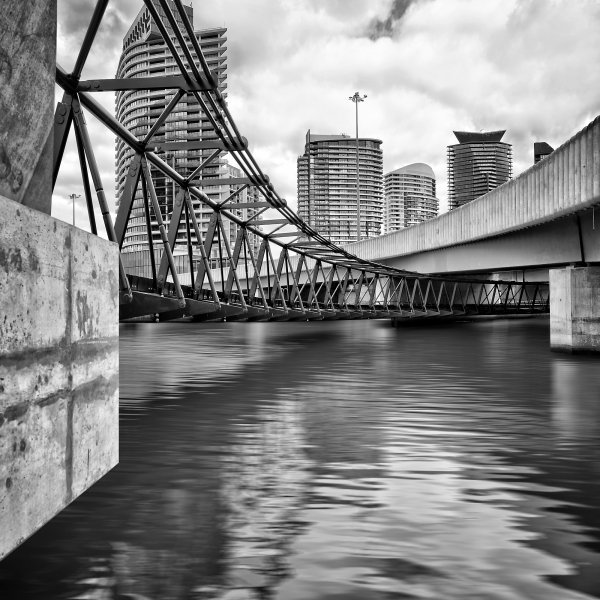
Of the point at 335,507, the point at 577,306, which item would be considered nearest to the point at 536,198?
the point at 577,306

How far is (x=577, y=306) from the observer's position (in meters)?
40.9

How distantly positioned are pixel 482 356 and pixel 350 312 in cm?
2647

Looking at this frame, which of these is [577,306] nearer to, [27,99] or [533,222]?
[533,222]

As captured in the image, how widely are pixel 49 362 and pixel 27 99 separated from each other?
2.39 meters

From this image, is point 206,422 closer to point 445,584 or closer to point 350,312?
point 445,584

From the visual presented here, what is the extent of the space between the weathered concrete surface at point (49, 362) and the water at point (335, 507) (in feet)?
3.62

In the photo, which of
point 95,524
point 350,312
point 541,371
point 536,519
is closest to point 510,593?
point 536,519

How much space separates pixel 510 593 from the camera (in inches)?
310

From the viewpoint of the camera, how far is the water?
8.22m

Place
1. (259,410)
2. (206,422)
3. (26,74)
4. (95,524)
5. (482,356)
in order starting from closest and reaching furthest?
(26,74) → (95,524) → (206,422) → (259,410) → (482,356)

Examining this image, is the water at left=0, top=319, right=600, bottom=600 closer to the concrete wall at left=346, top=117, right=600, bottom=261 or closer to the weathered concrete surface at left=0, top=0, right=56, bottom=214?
the weathered concrete surface at left=0, top=0, right=56, bottom=214

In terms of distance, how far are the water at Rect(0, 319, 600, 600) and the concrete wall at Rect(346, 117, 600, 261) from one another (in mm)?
13012

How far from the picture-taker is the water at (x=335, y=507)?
822 cm

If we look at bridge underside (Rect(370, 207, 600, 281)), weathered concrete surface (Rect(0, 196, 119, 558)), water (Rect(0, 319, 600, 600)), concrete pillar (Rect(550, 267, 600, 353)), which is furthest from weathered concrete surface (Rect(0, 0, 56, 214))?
concrete pillar (Rect(550, 267, 600, 353))
